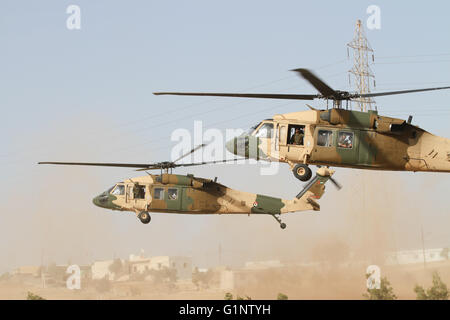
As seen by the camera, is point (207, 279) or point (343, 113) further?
point (207, 279)

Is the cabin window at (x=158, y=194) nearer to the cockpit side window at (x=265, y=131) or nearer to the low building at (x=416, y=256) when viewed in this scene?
the cockpit side window at (x=265, y=131)

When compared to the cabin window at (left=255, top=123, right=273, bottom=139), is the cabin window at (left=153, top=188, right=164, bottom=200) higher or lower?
lower

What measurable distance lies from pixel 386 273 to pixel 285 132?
52.6 metres

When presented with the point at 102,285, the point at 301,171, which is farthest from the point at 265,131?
the point at 102,285

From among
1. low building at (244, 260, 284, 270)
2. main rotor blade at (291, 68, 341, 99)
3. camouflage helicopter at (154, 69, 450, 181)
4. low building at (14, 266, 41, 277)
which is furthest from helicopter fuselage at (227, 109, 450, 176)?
low building at (14, 266, 41, 277)

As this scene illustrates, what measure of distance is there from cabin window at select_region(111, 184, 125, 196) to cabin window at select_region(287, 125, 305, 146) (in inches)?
696

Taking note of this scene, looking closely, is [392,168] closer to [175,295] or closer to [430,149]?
[430,149]

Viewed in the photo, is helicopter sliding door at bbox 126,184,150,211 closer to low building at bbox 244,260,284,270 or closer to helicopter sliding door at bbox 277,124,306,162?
helicopter sliding door at bbox 277,124,306,162

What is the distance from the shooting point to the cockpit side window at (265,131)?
31.5 metres

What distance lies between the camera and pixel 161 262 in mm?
120062

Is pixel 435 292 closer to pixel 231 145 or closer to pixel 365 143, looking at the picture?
pixel 231 145

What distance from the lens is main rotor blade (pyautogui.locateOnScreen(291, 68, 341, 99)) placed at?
83.2ft

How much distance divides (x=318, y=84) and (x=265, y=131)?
3707 millimetres
